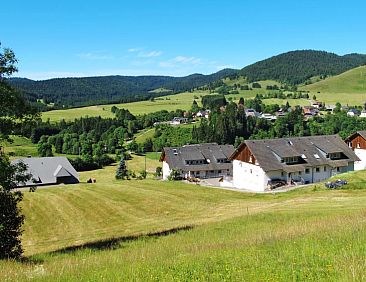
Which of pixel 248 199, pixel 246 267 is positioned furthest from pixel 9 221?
pixel 248 199

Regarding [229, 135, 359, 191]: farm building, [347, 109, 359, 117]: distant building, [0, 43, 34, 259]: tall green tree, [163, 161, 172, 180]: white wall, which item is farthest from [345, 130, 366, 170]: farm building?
[347, 109, 359, 117]: distant building

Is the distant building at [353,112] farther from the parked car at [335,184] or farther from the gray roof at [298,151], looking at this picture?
the parked car at [335,184]

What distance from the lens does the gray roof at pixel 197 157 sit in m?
77.6

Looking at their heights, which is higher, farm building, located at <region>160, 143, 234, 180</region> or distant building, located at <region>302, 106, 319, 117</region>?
distant building, located at <region>302, 106, 319, 117</region>

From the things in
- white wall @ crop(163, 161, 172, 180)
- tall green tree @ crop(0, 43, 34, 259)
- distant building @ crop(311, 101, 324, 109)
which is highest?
distant building @ crop(311, 101, 324, 109)

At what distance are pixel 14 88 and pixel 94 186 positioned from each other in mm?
30530

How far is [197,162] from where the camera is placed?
259ft

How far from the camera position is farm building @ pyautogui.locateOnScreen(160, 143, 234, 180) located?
7731cm

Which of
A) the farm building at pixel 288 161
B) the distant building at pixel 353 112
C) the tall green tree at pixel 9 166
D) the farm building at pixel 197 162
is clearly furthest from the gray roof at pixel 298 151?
the distant building at pixel 353 112

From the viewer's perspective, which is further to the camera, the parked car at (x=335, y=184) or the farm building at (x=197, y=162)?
the farm building at (x=197, y=162)

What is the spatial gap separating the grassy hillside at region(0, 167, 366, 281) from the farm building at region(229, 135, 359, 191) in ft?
33.8

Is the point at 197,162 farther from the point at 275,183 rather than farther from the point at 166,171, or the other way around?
the point at 275,183

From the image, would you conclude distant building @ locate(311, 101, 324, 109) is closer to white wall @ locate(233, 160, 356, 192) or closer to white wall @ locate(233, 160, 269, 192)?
white wall @ locate(233, 160, 356, 192)

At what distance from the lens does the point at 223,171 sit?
79.3 metres
